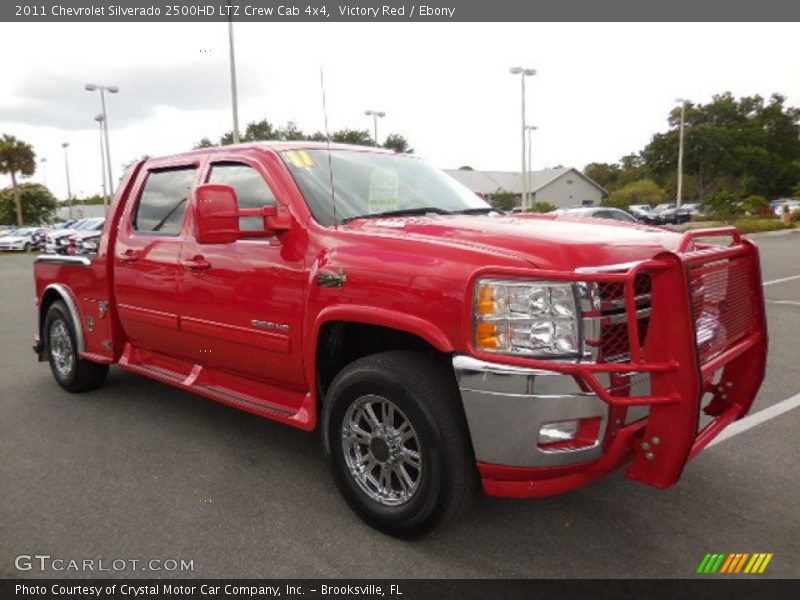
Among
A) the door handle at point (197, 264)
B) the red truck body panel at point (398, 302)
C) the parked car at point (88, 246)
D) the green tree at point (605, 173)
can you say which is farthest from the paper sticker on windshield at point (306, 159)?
the green tree at point (605, 173)

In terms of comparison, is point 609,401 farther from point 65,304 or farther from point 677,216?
point 677,216

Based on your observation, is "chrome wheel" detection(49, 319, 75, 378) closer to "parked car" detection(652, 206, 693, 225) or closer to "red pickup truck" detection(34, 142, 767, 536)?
"red pickup truck" detection(34, 142, 767, 536)

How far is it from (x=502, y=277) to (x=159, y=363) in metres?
3.05

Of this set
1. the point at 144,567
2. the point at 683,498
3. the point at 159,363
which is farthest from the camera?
the point at 159,363

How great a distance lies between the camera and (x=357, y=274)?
3.08 meters

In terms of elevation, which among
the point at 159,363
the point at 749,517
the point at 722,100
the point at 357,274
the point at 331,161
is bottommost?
the point at 749,517

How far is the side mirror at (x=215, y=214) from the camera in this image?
3.28m

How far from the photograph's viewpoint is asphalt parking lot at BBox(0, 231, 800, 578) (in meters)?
2.91

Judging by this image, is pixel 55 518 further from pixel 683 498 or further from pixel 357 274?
pixel 683 498

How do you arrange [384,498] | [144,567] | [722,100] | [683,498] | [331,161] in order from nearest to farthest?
[144,567], [384,498], [683,498], [331,161], [722,100]

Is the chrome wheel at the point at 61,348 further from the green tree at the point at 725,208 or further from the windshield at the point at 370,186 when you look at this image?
the green tree at the point at 725,208

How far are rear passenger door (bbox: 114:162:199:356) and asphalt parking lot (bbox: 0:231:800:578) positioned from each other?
71 centimetres

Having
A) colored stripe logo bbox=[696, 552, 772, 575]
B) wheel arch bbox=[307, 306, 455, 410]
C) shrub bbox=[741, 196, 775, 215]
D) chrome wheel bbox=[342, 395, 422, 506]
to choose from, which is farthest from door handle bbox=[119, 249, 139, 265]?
shrub bbox=[741, 196, 775, 215]
